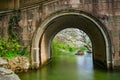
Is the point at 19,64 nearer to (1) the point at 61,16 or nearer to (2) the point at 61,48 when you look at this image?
(1) the point at 61,16

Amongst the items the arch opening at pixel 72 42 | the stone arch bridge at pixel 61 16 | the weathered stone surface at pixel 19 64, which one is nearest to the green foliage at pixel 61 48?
the arch opening at pixel 72 42

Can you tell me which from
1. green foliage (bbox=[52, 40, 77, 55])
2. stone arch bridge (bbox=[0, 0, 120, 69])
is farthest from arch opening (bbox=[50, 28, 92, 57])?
stone arch bridge (bbox=[0, 0, 120, 69])

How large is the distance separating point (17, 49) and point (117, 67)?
6.40 meters

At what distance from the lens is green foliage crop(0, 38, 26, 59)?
49.3 feet

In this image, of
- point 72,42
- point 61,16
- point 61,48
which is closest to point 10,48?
point 61,16

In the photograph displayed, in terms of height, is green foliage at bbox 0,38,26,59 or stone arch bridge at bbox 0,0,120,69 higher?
stone arch bridge at bbox 0,0,120,69

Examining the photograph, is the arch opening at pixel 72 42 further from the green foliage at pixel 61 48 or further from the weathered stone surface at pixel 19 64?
the weathered stone surface at pixel 19 64

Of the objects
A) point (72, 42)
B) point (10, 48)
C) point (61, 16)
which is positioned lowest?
point (72, 42)

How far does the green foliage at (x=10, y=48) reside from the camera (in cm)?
1504

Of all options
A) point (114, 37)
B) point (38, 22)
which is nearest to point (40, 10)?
point (38, 22)

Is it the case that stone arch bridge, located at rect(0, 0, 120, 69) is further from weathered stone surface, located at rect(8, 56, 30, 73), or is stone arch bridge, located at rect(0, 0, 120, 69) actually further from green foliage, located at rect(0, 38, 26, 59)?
weathered stone surface, located at rect(8, 56, 30, 73)

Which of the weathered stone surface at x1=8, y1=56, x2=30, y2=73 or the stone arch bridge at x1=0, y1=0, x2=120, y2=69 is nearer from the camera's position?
the weathered stone surface at x1=8, y1=56, x2=30, y2=73

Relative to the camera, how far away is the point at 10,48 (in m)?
15.3

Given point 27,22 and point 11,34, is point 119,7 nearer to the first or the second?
point 27,22
